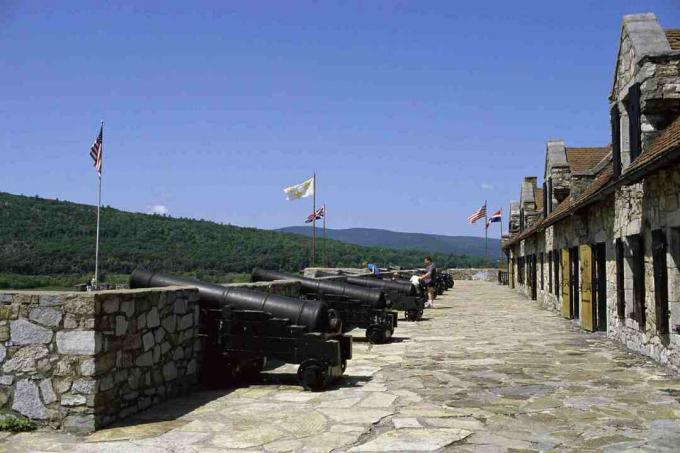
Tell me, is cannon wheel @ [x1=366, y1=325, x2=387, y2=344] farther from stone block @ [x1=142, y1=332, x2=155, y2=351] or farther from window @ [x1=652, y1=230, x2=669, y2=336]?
stone block @ [x1=142, y1=332, x2=155, y2=351]

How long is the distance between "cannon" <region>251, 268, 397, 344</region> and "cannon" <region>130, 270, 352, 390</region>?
412cm

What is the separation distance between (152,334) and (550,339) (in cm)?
832

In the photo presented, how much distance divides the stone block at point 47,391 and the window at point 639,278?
327 inches

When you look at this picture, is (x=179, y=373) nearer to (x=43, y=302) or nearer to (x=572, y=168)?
(x=43, y=302)

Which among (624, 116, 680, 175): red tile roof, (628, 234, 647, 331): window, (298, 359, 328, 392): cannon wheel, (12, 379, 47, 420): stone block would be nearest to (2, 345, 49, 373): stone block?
(12, 379, 47, 420): stone block

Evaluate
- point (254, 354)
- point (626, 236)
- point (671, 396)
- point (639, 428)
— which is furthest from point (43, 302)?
point (626, 236)

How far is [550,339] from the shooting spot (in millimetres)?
12961

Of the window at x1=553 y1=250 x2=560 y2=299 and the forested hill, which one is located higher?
the forested hill

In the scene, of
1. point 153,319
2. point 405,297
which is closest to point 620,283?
point 405,297

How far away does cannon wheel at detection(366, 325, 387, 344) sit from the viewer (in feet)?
41.4

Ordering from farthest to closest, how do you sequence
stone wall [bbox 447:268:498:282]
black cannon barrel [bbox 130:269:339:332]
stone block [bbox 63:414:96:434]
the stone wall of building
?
stone wall [bbox 447:268:498:282] → the stone wall of building → black cannon barrel [bbox 130:269:339:332] → stone block [bbox 63:414:96:434]

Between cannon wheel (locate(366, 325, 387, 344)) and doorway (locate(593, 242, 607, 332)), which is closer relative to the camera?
cannon wheel (locate(366, 325, 387, 344))

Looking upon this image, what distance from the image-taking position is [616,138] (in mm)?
12586

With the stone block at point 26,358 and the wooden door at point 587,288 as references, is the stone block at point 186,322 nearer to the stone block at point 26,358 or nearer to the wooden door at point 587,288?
the stone block at point 26,358
